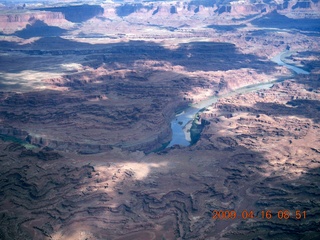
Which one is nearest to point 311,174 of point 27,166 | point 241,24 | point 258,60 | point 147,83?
point 27,166

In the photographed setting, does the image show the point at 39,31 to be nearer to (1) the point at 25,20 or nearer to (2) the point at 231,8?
(1) the point at 25,20

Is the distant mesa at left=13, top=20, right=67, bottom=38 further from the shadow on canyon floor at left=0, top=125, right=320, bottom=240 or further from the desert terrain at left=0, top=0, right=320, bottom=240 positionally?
the shadow on canyon floor at left=0, top=125, right=320, bottom=240

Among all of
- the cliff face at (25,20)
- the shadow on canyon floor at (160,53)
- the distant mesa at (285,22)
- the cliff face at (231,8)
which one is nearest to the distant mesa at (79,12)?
the cliff face at (25,20)

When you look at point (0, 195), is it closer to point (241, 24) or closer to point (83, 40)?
point (83, 40)
